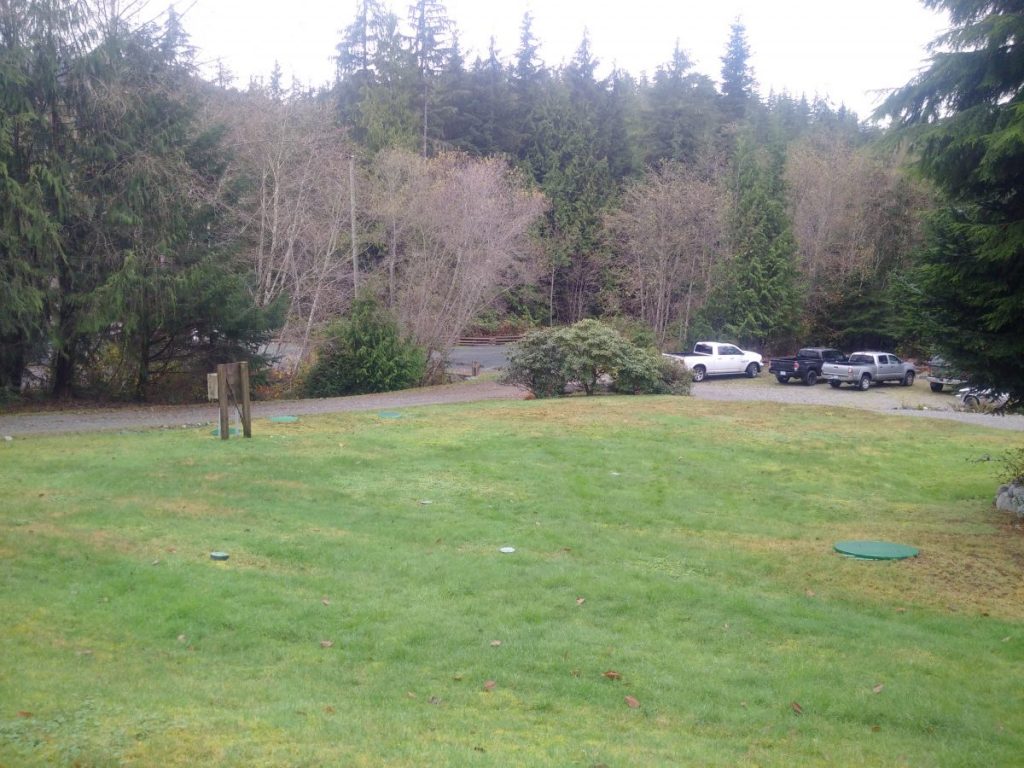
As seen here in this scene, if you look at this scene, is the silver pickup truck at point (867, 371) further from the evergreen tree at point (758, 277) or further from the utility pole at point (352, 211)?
the utility pole at point (352, 211)

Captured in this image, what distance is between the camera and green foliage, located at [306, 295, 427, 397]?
94.7 feet

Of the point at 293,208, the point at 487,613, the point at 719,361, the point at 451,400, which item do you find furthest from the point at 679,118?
the point at 487,613

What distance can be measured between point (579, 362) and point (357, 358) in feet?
25.1

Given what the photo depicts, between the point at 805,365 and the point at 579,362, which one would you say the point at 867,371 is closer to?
the point at 805,365

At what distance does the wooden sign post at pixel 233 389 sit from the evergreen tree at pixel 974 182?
34.7ft

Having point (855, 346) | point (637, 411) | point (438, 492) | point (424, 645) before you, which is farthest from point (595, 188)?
point (424, 645)

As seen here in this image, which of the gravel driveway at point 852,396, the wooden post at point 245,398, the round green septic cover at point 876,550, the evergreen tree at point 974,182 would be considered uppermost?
the evergreen tree at point 974,182

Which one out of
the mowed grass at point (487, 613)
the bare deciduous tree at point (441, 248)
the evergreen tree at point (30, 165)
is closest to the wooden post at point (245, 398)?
the mowed grass at point (487, 613)

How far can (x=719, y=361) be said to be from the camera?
3947 cm

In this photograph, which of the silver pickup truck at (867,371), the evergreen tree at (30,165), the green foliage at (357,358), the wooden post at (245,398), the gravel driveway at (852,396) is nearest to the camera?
the wooden post at (245,398)

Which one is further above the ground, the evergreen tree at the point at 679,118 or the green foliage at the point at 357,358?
the evergreen tree at the point at 679,118

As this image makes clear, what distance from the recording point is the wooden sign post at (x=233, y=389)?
48.3 ft

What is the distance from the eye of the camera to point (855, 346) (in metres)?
48.7

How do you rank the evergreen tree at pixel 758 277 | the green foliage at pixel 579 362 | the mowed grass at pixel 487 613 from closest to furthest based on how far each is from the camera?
the mowed grass at pixel 487 613, the green foliage at pixel 579 362, the evergreen tree at pixel 758 277
